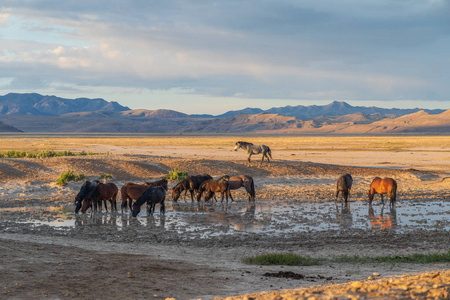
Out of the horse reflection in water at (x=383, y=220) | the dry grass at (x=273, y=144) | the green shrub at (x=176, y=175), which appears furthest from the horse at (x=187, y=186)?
the dry grass at (x=273, y=144)

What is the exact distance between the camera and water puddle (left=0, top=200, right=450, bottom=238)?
15.1m

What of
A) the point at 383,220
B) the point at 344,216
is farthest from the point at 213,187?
the point at 383,220

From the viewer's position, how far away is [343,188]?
806 inches

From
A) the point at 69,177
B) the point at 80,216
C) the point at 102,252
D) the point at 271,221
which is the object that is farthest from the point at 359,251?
the point at 69,177

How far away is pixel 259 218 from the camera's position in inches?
667

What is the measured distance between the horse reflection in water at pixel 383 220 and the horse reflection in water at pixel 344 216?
672mm

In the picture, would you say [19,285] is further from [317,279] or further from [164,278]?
[317,279]

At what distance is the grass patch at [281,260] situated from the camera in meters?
10.4

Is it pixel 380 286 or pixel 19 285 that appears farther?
pixel 19 285

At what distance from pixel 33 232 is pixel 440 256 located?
10360 mm

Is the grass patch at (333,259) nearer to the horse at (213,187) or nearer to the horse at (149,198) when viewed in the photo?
the horse at (149,198)

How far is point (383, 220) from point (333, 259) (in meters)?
6.24

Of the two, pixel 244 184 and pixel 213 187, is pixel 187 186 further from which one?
pixel 244 184

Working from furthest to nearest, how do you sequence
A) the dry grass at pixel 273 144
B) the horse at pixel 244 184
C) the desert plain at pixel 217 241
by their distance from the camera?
the dry grass at pixel 273 144, the horse at pixel 244 184, the desert plain at pixel 217 241
